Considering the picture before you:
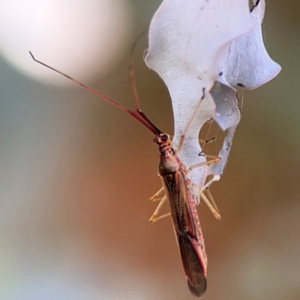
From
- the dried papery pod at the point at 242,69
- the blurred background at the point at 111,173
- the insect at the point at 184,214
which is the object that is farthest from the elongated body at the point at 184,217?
the blurred background at the point at 111,173

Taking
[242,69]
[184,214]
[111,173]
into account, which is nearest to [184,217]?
[184,214]

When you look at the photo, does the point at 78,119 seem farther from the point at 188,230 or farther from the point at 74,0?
the point at 188,230

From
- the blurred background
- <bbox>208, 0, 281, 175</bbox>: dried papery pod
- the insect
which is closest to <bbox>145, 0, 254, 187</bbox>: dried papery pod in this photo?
<bbox>208, 0, 281, 175</bbox>: dried papery pod

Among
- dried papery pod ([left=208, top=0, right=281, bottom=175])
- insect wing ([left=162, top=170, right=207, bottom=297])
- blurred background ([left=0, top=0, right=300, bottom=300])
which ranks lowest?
insect wing ([left=162, top=170, right=207, bottom=297])

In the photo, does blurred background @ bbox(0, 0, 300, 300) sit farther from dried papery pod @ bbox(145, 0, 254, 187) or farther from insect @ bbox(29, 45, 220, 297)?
dried papery pod @ bbox(145, 0, 254, 187)

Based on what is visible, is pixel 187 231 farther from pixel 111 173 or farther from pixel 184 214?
pixel 111 173

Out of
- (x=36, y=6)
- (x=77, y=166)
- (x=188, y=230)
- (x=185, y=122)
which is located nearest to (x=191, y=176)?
(x=185, y=122)

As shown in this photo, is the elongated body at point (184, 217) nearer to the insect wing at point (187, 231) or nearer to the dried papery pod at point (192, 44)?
the insect wing at point (187, 231)
